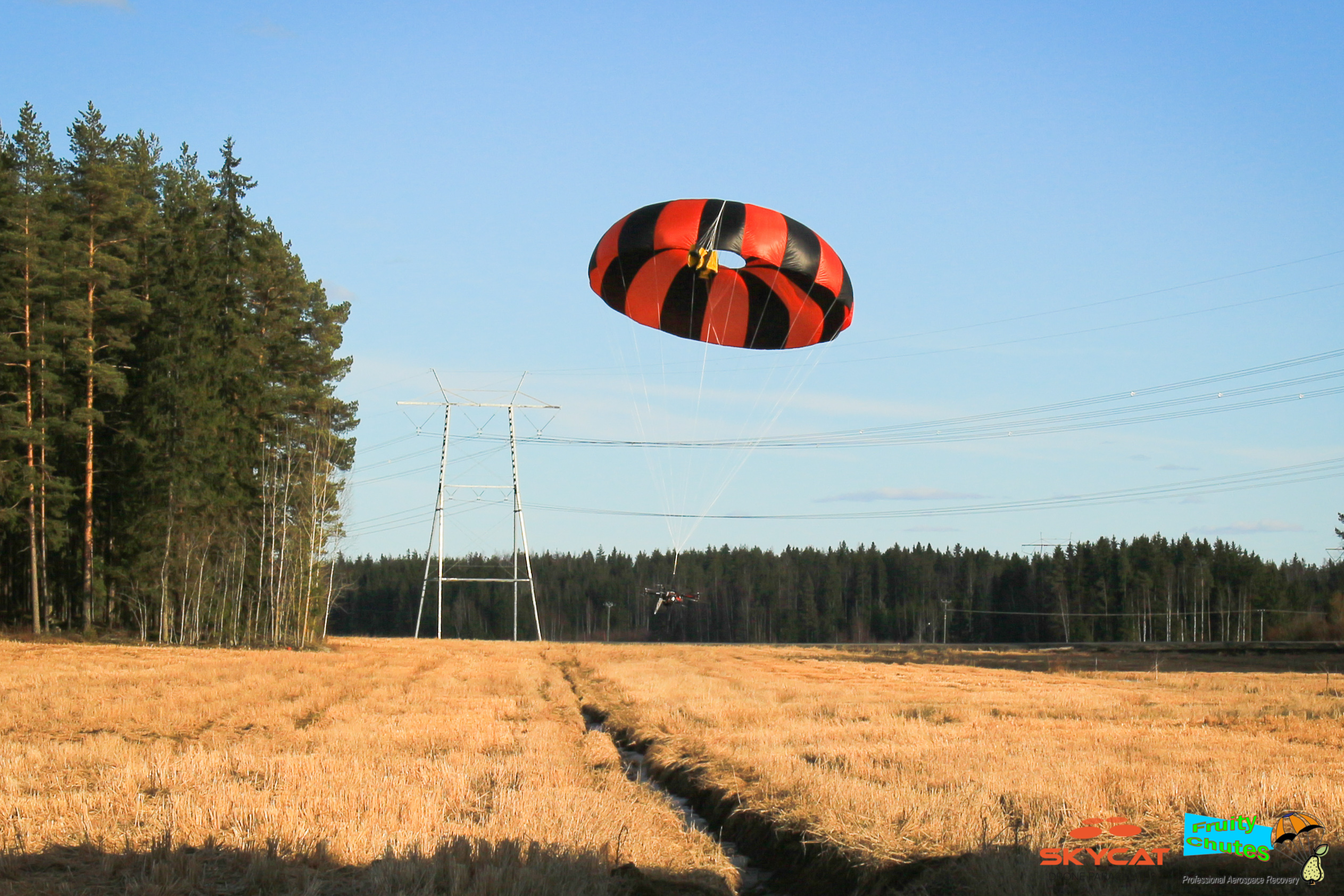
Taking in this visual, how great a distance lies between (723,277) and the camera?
21.1 metres

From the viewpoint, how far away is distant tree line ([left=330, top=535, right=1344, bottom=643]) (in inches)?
4284

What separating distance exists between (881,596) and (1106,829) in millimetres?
125320

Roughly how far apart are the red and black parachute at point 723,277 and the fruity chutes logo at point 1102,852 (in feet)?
38.7

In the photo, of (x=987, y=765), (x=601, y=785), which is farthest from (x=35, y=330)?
(x=987, y=765)

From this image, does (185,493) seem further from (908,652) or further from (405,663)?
(908,652)

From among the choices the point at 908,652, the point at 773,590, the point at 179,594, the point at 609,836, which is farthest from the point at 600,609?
the point at 609,836

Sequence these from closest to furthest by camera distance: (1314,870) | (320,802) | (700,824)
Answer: (1314,870) < (320,802) < (700,824)

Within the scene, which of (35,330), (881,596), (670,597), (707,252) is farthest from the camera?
(881,596)

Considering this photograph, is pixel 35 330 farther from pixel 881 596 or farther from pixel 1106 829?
pixel 881 596

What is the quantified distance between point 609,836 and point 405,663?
97.9 feet

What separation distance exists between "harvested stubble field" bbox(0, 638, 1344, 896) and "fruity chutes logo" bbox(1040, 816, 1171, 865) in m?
0.13

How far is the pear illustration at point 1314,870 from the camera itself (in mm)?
6941

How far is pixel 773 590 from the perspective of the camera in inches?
5217

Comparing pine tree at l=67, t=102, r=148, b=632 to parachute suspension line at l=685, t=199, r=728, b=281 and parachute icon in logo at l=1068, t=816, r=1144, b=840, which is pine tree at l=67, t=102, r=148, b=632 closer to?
parachute suspension line at l=685, t=199, r=728, b=281
